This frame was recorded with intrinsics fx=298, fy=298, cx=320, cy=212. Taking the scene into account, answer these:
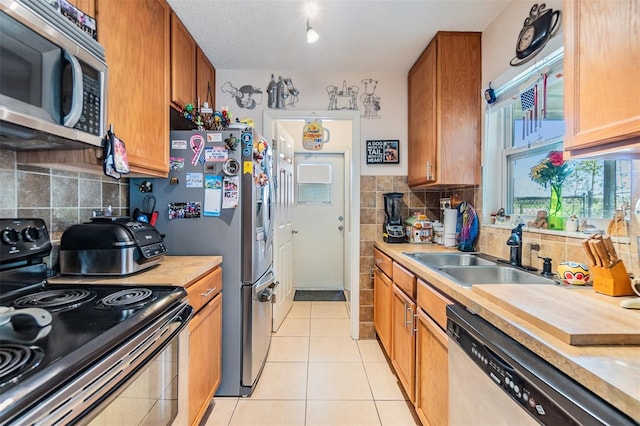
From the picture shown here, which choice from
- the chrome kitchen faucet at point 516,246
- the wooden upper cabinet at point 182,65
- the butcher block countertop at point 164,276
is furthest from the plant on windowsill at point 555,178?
the wooden upper cabinet at point 182,65

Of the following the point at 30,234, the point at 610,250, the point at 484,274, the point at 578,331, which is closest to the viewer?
the point at 578,331

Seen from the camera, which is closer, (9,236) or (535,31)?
(9,236)

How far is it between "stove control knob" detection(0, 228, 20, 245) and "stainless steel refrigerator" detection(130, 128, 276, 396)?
674 mm

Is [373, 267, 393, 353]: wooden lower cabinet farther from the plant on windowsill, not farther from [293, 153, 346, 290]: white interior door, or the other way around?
[293, 153, 346, 290]: white interior door

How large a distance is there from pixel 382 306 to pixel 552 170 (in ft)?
4.77

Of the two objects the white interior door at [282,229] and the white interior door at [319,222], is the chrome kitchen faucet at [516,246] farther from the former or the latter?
the white interior door at [319,222]

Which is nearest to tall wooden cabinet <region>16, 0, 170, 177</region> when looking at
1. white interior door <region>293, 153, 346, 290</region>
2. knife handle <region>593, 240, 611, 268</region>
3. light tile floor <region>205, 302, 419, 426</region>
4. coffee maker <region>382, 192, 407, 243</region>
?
light tile floor <region>205, 302, 419, 426</region>

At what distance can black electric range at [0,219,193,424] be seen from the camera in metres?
0.59

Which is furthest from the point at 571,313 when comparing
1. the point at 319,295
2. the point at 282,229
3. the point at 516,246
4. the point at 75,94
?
the point at 319,295

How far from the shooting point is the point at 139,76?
150 centimetres

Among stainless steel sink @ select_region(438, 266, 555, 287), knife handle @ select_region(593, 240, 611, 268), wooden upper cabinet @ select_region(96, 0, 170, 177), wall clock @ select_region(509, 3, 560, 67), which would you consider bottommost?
stainless steel sink @ select_region(438, 266, 555, 287)

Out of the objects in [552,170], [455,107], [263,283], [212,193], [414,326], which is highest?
[455,107]

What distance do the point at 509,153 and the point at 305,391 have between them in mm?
2039

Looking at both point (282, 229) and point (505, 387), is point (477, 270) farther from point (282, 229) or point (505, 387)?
point (282, 229)
